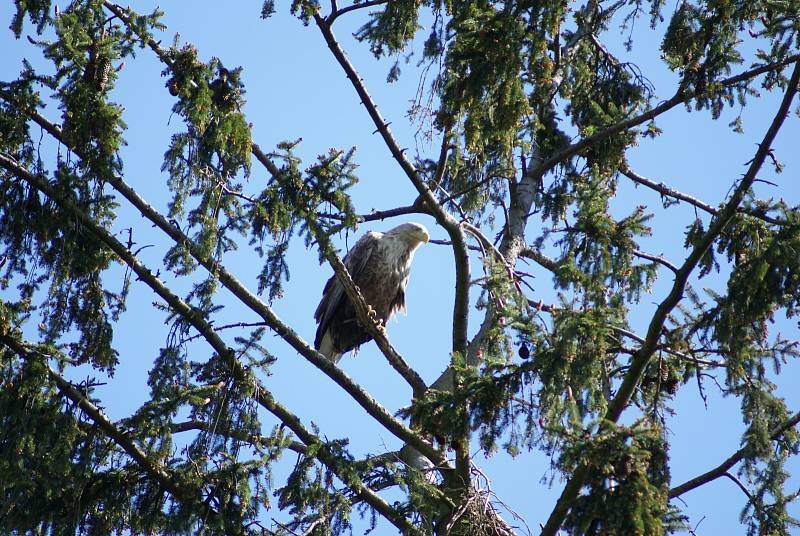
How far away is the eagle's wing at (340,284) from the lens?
898 centimetres

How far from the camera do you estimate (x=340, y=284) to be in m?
8.86

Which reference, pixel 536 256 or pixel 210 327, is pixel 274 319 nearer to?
pixel 210 327

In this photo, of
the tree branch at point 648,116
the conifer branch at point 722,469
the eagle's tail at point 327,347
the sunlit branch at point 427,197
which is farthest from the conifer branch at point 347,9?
the eagle's tail at point 327,347

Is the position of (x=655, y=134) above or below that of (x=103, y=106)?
above

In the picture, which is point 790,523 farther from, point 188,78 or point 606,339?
point 188,78

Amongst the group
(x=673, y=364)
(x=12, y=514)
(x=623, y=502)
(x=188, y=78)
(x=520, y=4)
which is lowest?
(x=12, y=514)

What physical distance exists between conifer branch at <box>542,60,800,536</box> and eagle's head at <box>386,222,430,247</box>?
181 inches

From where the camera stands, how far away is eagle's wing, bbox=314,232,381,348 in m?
8.98

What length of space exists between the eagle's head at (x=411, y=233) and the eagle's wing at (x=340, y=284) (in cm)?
19

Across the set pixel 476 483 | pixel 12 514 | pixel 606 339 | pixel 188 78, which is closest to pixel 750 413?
pixel 606 339

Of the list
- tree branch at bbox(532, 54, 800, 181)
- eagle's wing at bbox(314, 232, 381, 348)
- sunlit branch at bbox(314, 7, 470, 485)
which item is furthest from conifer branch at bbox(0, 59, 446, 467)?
eagle's wing at bbox(314, 232, 381, 348)

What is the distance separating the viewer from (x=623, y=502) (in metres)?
3.92

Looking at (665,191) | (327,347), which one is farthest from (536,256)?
(327,347)

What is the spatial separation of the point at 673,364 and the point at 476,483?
1.32 meters
